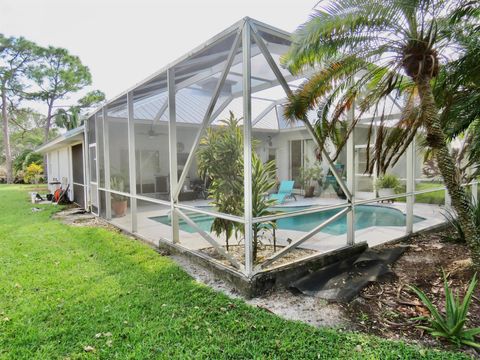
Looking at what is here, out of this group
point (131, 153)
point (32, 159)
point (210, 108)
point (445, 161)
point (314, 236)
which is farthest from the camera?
point (32, 159)

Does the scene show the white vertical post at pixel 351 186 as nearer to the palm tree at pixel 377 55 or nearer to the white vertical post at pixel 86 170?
the palm tree at pixel 377 55

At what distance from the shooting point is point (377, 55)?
4.52 metres

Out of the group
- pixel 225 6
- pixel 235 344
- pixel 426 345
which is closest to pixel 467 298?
pixel 426 345

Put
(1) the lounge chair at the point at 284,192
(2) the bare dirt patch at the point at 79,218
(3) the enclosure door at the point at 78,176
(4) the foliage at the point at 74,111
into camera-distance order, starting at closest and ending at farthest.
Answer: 1. (1) the lounge chair at the point at 284,192
2. (2) the bare dirt patch at the point at 79,218
3. (3) the enclosure door at the point at 78,176
4. (4) the foliage at the point at 74,111

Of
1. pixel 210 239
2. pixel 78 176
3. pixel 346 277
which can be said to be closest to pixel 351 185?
pixel 346 277

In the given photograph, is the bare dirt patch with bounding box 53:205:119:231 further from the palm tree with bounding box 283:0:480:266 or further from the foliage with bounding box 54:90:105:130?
the foliage with bounding box 54:90:105:130

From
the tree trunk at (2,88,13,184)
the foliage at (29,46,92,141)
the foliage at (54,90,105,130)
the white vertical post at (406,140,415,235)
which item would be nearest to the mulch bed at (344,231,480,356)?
the white vertical post at (406,140,415,235)

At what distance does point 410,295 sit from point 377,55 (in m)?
3.43

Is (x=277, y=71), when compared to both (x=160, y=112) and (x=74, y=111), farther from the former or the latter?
(x=74, y=111)

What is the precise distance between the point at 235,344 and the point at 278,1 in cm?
477

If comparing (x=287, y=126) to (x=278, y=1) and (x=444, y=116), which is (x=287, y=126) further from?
(x=444, y=116)

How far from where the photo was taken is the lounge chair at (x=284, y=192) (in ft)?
16.7

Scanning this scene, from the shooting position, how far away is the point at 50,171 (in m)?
20.5

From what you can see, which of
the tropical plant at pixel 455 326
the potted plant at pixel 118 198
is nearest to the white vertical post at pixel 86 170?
the potted plant at pixel 118 198
